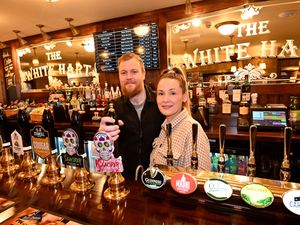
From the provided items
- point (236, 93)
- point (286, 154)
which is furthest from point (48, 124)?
point (236, 93)

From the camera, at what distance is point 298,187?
2.45ft

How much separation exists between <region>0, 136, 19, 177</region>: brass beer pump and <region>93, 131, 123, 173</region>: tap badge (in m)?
0.62

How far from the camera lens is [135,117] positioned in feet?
5.63

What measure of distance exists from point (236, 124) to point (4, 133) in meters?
2.08

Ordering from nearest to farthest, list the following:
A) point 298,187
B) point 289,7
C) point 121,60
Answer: point 298,187, point 121,60, point 289,7

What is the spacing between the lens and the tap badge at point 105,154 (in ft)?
2.99

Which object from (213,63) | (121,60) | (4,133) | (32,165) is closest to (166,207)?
(32,165)

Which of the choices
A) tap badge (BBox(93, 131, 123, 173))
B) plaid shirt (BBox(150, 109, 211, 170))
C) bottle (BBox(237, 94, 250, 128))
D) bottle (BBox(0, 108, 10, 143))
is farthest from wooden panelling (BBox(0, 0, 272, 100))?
tap badge (BBox(93, 131, 123, 173))

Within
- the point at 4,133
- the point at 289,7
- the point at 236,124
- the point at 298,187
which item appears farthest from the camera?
the point at 289,7

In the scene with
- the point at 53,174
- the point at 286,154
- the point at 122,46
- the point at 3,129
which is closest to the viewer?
the point at 286,154

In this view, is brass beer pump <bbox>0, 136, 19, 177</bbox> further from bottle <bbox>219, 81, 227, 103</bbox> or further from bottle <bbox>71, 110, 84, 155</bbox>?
bottle <bbox>219, 81, 227, 103</bbox>

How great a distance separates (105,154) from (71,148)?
0.64ft

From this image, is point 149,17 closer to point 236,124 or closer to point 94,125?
point 94,125

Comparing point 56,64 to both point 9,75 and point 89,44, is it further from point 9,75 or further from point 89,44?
point 89,44
